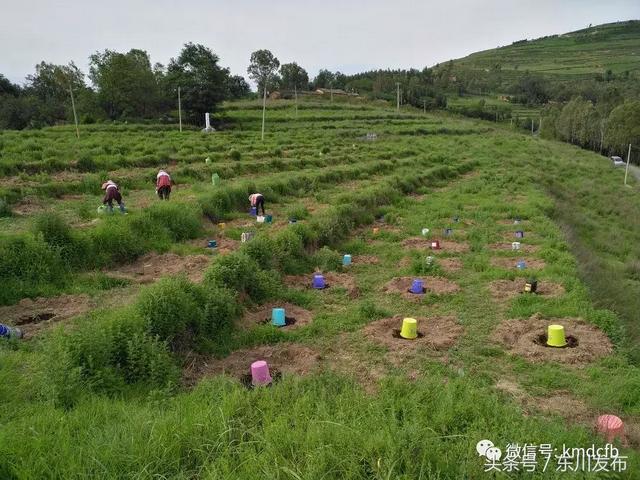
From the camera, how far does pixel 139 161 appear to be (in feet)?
62.4

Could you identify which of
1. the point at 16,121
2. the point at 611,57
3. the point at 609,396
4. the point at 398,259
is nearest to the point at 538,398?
the point at 609,396

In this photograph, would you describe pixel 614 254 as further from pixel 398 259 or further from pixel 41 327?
pixel 41 327

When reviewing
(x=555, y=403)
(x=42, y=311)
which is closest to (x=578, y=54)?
(x=555, y=403)

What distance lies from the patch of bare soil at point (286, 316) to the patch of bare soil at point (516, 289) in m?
3.54

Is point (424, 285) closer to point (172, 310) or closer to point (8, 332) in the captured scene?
point (172, 310)

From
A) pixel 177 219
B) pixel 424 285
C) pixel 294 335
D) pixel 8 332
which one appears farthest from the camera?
pixel 177 219

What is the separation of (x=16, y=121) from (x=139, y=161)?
115ft

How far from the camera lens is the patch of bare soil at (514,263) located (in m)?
9.84

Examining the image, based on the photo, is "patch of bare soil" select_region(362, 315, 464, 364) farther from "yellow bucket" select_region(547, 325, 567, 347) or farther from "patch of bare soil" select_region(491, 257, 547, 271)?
"patch of bare soil" select_region(491, 257, 547, 271)

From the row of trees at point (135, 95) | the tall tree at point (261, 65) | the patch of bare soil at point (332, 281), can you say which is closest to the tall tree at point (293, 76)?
the tall tree at point (261, 65)

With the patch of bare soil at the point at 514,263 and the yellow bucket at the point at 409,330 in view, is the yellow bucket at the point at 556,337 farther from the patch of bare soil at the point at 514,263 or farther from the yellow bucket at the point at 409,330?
the patch of bare soil at the point at 514,263

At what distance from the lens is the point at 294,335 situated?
21.7ft

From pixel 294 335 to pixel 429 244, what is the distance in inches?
239

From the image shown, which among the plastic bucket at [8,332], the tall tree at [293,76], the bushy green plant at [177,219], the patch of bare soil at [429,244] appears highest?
the tall tree at [293,76]
